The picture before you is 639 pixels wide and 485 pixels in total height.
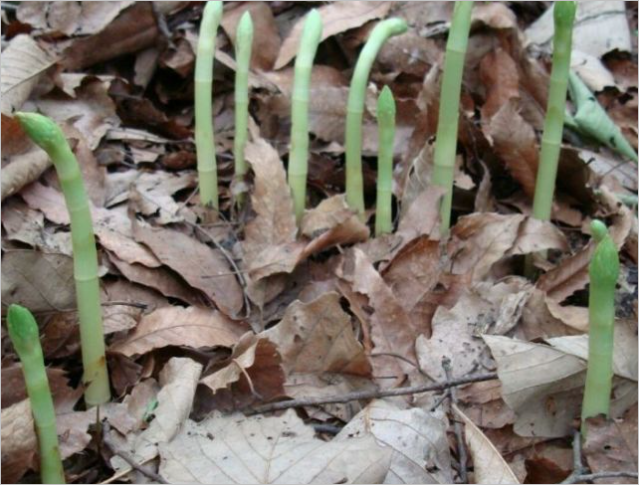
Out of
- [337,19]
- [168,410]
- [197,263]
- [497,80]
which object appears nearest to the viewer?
[168,410]

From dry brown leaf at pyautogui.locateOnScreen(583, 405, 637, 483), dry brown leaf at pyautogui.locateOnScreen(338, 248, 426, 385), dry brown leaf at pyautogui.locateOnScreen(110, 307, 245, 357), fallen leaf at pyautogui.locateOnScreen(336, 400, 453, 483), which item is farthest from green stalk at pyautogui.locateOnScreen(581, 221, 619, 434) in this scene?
dry brown leaf at pyautogui.locateOnScreen(110, 307, 245, 357)

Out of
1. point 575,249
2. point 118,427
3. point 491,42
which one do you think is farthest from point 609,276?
point 491,42

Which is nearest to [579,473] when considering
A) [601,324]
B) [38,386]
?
[601,324]

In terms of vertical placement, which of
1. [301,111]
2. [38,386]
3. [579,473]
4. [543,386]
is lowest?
[579,473]

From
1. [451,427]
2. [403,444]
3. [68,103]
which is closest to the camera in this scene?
[403,444]

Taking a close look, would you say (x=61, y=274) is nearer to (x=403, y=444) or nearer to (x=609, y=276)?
(x=403, y=444)

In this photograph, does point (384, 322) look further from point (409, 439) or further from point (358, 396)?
point (409, 439)
